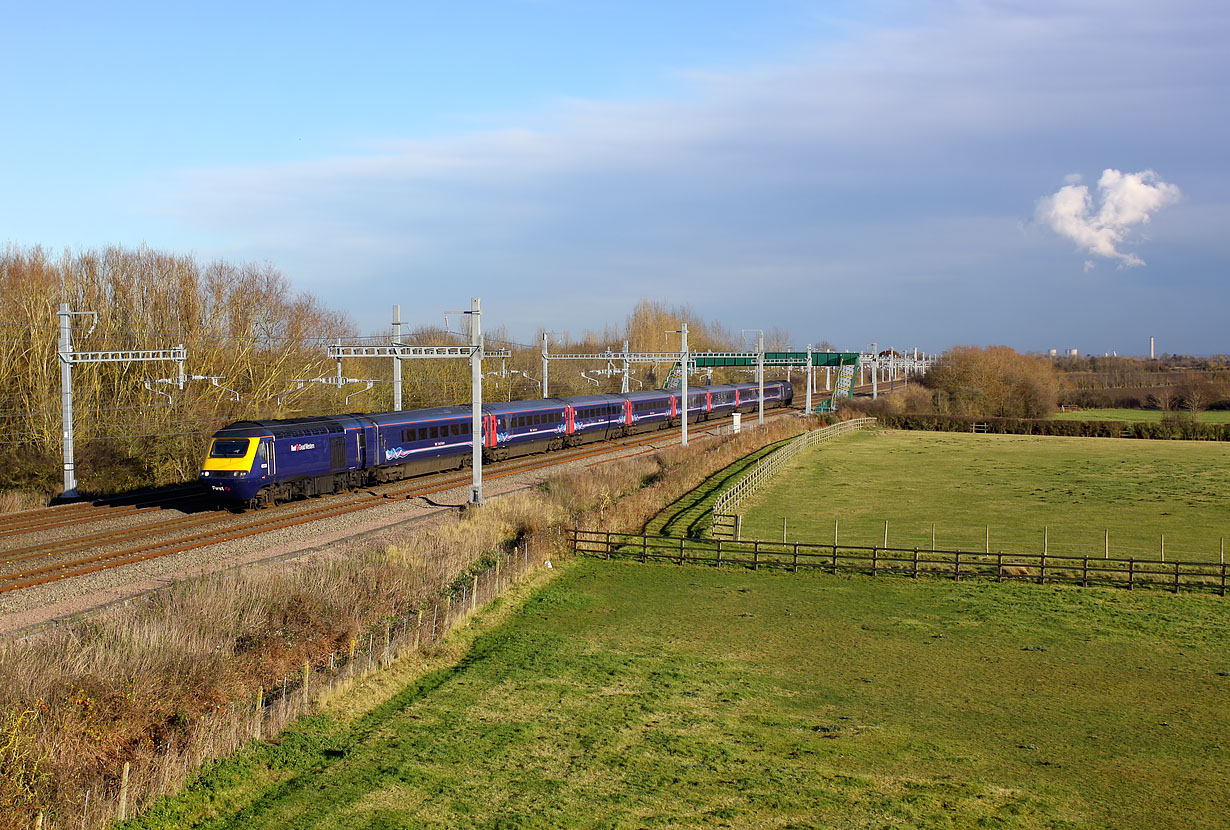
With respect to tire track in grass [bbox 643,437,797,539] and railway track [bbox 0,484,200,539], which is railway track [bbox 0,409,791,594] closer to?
railway track [bbox 0,484,200,539]

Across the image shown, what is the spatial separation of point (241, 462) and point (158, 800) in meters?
20.0

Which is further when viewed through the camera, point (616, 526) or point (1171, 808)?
point (616, 526)

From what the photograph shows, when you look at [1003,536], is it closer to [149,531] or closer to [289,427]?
[289,427]

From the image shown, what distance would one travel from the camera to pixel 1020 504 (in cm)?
4059

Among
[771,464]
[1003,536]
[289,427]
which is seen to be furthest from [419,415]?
[1003,536]

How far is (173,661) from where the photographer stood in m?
15.2

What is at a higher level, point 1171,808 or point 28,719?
point 28,719

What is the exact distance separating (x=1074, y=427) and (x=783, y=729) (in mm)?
73631

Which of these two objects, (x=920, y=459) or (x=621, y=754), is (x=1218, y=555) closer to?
(x=621, y=754)

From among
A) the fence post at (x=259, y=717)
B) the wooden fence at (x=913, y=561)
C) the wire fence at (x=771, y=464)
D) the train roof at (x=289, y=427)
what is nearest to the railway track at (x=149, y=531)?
the train roof at (x=289, y=427)

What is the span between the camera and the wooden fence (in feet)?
83.0

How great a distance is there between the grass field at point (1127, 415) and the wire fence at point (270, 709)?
8529 cm

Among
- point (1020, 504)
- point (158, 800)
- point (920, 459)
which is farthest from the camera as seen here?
point (920, 459)

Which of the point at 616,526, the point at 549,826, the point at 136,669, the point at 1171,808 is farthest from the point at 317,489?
the point at 1171,808
